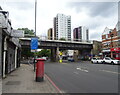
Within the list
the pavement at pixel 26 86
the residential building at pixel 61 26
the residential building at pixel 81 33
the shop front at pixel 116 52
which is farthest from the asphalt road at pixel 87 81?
the residential building at pixel 61 26

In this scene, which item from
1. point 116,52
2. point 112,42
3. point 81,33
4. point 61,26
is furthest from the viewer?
point 61,26

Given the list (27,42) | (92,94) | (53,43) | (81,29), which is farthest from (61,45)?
(81,29)

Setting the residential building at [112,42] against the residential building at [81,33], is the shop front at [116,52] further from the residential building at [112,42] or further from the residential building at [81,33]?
the residential building at [81,33]

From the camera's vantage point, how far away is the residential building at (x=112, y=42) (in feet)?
145

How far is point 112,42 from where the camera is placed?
1852 inches

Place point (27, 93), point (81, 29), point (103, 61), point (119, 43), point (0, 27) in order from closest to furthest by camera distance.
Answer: point (27, 93), point (0, 27), point (103, 61), point (119, 43), point (81, 29)

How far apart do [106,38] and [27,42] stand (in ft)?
85.8

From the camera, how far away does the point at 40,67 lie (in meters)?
10.8

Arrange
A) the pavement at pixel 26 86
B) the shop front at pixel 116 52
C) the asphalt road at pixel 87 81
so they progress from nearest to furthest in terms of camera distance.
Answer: the pavement at pixel 26 86 < the asphalt road at pixel 87 81 < the shop front at pixel 116 52

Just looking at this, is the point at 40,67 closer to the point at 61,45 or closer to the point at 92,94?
the point at 92,94

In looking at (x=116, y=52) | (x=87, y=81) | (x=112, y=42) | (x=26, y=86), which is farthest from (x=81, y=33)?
(x=26, y=86)

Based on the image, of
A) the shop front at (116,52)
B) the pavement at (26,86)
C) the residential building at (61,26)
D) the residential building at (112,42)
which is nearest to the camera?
the pavement at (26,86)

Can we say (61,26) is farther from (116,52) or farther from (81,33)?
(116,52)

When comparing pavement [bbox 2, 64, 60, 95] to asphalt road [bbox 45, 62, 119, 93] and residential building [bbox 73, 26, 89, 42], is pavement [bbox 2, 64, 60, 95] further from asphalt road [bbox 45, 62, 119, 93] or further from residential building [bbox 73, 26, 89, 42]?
residential building [bbox 73, 26, 89, 42]
